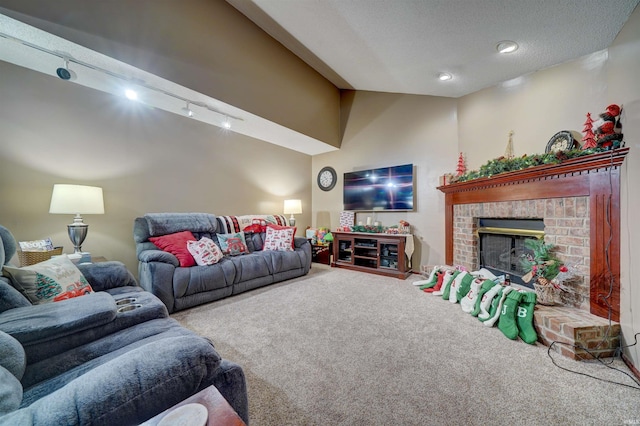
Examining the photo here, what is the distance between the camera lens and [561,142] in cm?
240

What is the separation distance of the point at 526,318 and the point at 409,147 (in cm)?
289

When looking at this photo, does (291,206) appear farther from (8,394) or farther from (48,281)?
(8,394)

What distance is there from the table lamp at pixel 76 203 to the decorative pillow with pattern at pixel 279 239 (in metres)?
1.94

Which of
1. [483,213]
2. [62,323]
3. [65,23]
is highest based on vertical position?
[65,23]

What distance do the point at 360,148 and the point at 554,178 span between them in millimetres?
2976

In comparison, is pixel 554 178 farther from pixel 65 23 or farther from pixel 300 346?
pixel 65 23

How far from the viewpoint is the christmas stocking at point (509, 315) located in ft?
6.50

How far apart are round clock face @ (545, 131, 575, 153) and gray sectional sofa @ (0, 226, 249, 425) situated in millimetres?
3215

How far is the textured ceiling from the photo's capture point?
6.42 ft

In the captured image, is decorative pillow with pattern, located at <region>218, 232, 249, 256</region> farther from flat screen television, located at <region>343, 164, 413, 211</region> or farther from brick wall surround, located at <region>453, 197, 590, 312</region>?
brick wall surround, located at <region>453, 197, 590, 312</region>

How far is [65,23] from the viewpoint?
2.03m

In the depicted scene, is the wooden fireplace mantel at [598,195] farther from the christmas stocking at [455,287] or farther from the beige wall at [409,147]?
the beige wall at [409,147]

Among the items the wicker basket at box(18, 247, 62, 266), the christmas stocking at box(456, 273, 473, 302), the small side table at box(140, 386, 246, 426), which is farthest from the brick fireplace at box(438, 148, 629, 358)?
the wicker basket at box(18, 247, 62, 266)

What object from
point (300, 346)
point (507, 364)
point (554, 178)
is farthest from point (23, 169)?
point (554, 178)
